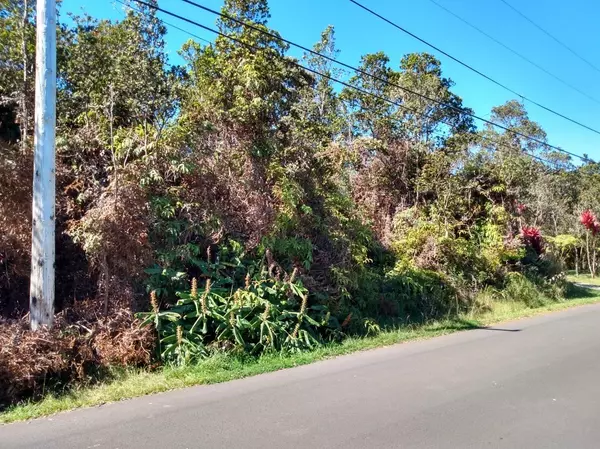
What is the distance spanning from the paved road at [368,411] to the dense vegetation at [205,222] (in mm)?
1248

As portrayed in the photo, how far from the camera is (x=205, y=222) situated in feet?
27.3

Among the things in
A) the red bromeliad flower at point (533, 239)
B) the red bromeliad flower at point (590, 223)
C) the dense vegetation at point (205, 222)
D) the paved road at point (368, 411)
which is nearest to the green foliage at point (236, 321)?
the dense vegetation at point (205, 222)

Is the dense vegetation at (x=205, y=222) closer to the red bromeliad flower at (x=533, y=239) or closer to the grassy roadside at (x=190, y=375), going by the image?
the grassy roadside at (x=190, y=375)

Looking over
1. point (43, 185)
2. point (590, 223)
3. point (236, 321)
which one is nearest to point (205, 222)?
point (236, 321)

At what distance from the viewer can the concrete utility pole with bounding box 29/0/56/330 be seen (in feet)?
20.1

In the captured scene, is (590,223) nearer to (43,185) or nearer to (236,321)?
(236,321)

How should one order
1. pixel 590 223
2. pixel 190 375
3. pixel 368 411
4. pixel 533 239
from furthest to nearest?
pixel 590 223
pixel 533 239
pixel 190 375
pixel 368 411

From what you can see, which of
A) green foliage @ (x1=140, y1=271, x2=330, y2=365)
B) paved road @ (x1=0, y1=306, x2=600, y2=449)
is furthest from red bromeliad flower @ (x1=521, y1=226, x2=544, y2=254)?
green foliage @ (x1=140, y1=271, x2=330, y2=365)

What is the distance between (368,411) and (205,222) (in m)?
4.45

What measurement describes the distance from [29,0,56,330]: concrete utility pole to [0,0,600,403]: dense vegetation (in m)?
0.41

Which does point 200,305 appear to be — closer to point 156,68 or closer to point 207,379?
point 207,379

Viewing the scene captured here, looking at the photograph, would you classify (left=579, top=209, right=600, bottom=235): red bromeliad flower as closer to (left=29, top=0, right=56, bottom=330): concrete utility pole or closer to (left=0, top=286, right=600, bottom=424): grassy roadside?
(left=0, top=286, right=600, bottom=424): grassy roadside

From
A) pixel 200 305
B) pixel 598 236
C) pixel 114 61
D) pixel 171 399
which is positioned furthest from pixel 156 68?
pixel 598 236

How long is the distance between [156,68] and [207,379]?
7.25 meters
